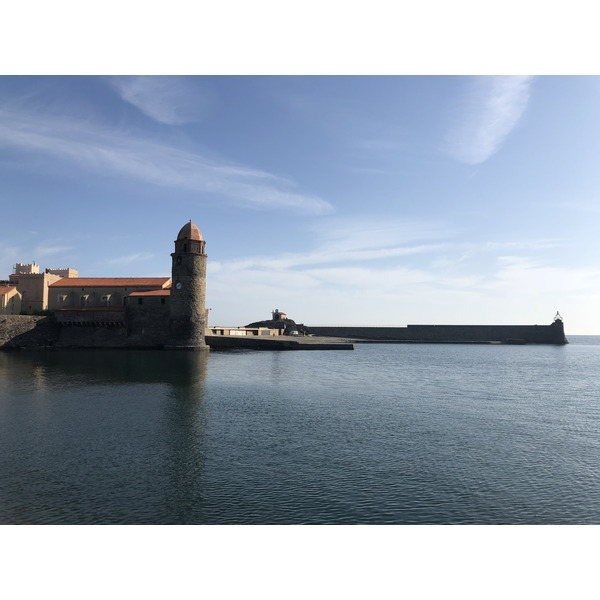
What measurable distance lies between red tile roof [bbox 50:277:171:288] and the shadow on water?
3044 centimetres

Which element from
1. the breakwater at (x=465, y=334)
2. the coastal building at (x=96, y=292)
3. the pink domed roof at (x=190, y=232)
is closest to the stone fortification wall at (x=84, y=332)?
the coastal building at (x=96, y=292)

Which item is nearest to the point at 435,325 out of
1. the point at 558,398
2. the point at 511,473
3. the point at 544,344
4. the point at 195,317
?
the point at 544,344

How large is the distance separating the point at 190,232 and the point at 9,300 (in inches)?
955

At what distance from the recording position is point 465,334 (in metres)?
89.9

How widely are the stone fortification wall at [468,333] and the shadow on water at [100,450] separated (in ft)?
229

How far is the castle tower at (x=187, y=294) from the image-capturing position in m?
48.5

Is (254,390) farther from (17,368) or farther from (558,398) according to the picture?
(17,368)

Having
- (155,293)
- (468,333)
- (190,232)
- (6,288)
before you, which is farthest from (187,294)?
(468,333)

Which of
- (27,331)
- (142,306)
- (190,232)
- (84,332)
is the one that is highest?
(190,232)

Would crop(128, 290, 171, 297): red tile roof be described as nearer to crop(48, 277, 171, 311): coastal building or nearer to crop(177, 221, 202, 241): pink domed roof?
crop(48, 277, 171, 311): coastal building

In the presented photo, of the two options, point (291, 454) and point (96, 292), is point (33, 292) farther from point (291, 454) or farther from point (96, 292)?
point (291, 454)

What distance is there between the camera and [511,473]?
1072 cm

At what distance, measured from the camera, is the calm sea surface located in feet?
27.7

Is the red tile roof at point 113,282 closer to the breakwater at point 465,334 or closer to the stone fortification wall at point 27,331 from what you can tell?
the stone fortification wall at point 27,331
